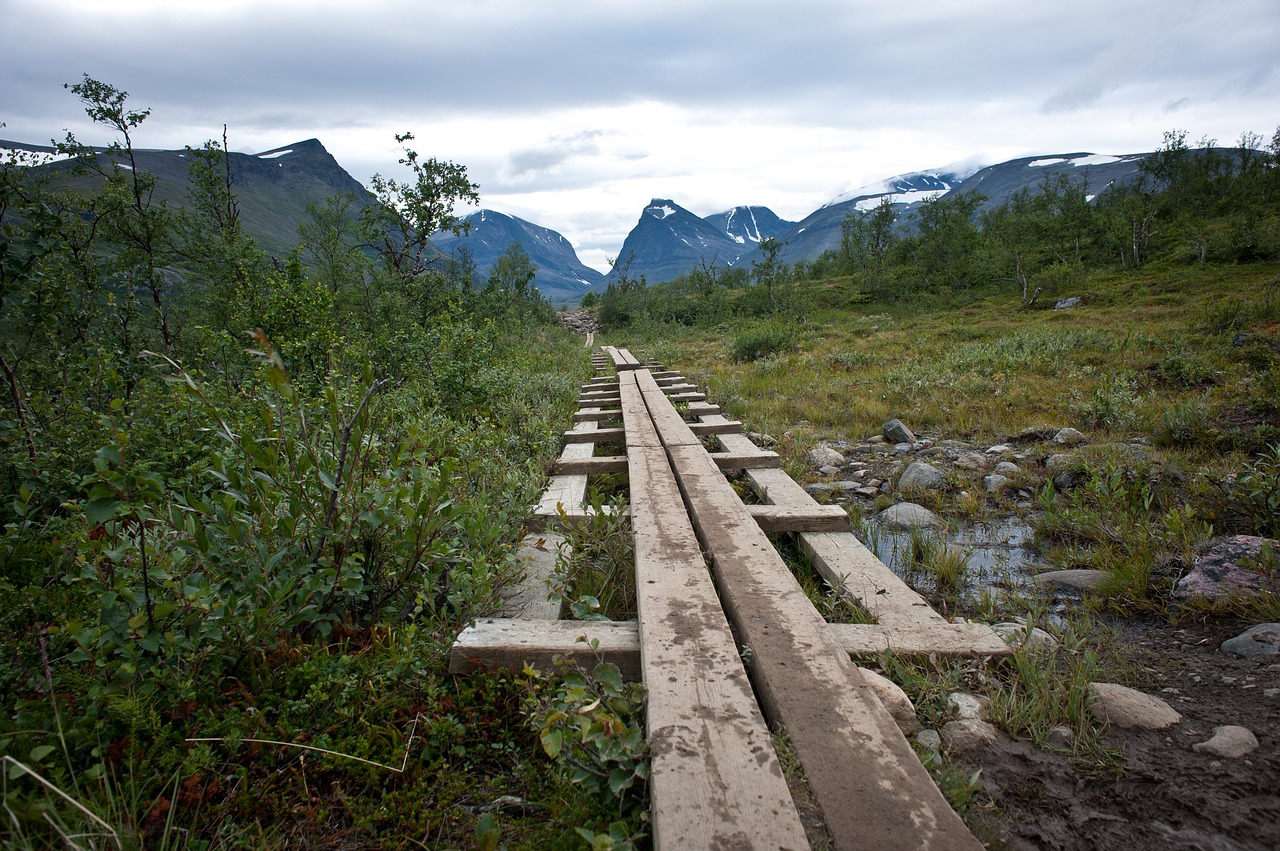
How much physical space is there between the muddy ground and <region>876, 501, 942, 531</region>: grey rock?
5.22ft

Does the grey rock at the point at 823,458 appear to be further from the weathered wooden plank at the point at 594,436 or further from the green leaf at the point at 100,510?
the green leaf at the point at 100,510

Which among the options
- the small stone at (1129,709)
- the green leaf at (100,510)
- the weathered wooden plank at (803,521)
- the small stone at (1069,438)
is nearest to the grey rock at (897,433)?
the small stone at (1069,438)

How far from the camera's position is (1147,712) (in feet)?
4.94

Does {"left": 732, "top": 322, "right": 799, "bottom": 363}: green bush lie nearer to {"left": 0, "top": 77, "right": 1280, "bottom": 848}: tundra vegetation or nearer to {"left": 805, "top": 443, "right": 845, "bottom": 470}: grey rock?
{"left": 0, "top": 77, "right": 1280, "bottom": 848}: tundra vegetation

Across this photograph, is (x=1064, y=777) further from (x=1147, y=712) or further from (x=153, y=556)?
(x=153, y=556)

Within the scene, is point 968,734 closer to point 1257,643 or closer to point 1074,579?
point 1257,643

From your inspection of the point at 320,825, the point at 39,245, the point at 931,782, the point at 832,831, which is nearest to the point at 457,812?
the point at 320,825

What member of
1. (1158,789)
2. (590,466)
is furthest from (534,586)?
(1158,789)

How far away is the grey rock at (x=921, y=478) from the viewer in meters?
3.82

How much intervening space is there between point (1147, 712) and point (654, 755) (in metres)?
1.37

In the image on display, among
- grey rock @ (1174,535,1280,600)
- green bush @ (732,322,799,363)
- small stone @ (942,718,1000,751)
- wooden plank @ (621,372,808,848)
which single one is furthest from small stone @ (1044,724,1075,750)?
green bush @ (732,322,799,363)

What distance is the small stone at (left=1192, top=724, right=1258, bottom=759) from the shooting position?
1339 millimetres

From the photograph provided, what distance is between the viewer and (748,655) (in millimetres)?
1571

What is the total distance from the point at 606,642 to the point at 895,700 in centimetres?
80
